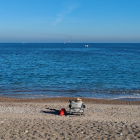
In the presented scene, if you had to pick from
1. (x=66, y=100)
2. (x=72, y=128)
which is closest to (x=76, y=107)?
(x=72, y=128)

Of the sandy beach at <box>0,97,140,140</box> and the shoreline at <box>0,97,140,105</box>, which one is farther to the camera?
the shoreline at <box>0,97,140,105</box>

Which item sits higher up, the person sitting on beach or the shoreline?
the person sitting on beach

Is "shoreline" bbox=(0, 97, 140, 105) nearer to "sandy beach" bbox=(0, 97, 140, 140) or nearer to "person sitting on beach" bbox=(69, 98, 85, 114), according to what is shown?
"sandy beach" bbox=(0, 97, 140, 140)

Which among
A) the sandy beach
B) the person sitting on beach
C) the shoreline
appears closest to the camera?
the sandy beach

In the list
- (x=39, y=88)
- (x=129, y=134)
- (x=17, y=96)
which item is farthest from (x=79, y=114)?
(x=39, y=88)

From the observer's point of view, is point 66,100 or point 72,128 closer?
point 72,128

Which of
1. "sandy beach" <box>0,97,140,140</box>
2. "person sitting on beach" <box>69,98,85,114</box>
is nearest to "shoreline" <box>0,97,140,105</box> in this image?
"sandy beach" <box>0,97,140,140</box>

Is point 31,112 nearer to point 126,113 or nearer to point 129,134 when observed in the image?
point 126,113

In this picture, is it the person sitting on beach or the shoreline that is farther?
the shoreline

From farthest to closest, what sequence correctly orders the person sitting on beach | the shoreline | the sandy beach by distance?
the shoreline → the person sitting on beach → the sandy beach

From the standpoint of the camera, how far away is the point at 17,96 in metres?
19.5

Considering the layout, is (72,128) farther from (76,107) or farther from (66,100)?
(66,100)

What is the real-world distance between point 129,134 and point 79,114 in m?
4.63

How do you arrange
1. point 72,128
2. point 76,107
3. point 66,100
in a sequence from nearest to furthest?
1. point 72,128
2. point 76,107
3. point 66,100
